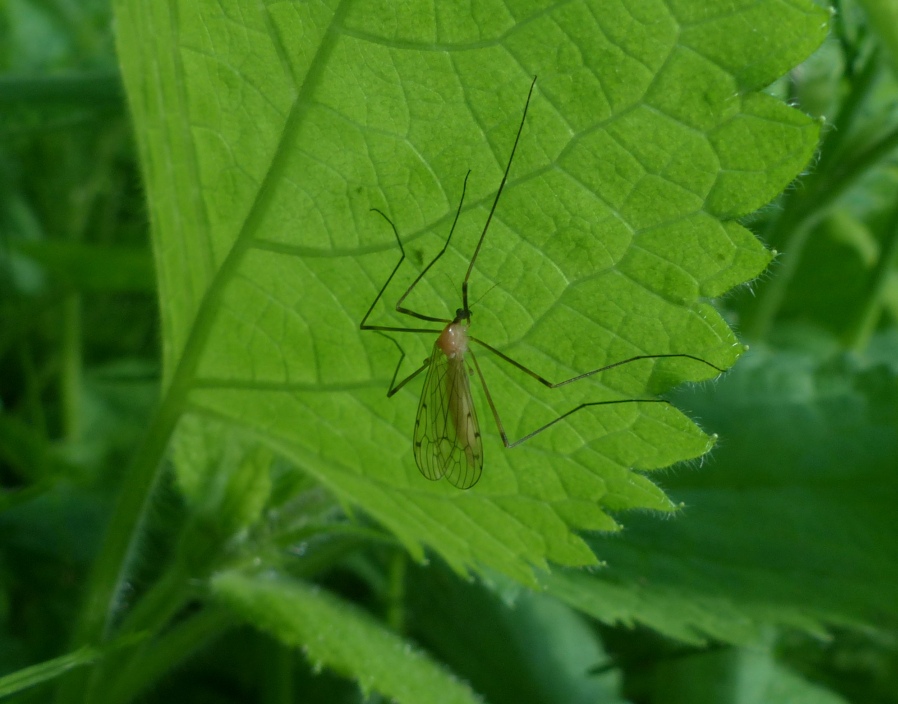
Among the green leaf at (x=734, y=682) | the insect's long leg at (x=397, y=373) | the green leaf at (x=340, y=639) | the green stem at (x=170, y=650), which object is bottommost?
the green leaf at (x=734, y=682)

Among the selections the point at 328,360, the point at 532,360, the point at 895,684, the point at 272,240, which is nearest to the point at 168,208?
the point at 272,240

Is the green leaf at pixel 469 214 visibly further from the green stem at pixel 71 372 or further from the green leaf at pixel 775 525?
the green stem at pixel 71 372

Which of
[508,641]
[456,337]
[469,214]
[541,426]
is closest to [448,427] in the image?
[456,337]

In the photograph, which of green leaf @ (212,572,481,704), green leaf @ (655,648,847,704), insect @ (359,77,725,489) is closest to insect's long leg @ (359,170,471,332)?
insect @ (359,77,725,489)

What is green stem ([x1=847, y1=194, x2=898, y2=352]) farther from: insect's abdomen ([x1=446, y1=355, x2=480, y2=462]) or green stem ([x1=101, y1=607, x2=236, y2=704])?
green stem ([x1=101, y1=607, x2=236, y2=704])

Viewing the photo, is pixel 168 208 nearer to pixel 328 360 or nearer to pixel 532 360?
pixel 328 360

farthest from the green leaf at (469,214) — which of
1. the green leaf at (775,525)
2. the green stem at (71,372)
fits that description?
the green stem at (71,372)

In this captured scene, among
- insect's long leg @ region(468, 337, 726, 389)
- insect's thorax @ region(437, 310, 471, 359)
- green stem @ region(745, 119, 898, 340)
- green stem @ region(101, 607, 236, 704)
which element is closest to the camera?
insect's long leg @ region(468, 337, 726, 389)
